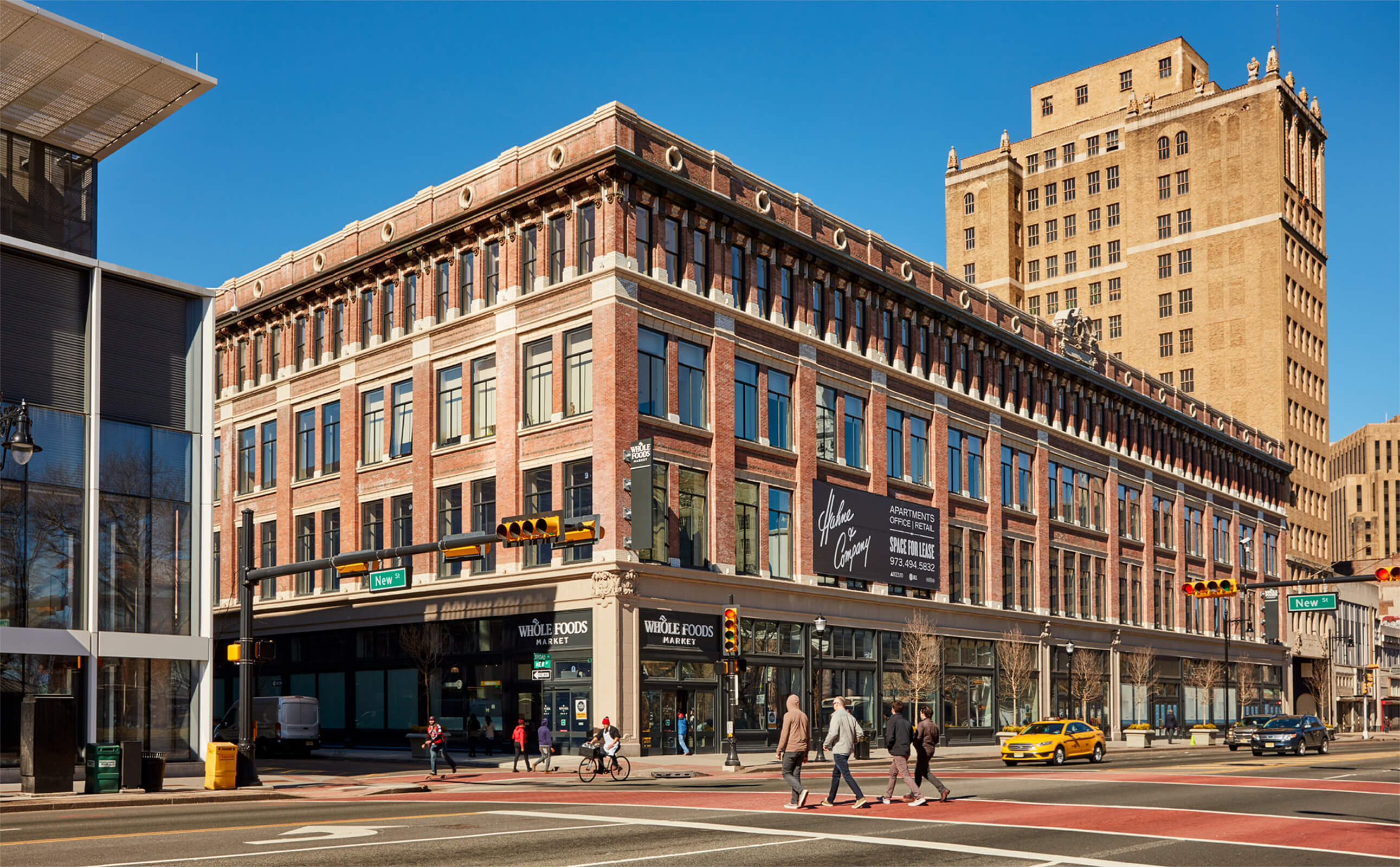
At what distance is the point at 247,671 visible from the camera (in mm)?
31609

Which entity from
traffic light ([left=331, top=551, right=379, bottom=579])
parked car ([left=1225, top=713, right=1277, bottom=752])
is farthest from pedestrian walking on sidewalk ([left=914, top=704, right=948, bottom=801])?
parked car ([left=1225, top=713, right=1277, bottom=752])

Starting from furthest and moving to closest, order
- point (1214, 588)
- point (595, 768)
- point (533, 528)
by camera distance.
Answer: point (1214, 588)
point (595, 768)
point (533, 528)

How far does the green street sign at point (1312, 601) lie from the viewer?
59562 mm

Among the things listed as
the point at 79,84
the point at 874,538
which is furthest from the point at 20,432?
the point at 874,538

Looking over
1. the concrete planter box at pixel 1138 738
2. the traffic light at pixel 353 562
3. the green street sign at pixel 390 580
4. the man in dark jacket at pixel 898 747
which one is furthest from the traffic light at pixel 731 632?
the concrete planter box at pixel 1138 738

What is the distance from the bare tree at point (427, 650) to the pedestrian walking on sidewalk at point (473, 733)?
2.89 m

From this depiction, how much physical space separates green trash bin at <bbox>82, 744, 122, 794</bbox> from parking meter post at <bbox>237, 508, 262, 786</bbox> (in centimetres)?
303

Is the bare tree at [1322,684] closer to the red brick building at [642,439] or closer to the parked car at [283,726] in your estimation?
the red brick building at [642,439]

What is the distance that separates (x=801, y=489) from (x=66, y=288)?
90.0 feet

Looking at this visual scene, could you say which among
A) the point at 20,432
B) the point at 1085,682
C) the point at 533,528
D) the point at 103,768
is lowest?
the point at 1085,682

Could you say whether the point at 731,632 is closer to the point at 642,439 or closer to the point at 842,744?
the point at 642,439

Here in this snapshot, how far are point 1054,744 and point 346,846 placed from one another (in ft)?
93.3

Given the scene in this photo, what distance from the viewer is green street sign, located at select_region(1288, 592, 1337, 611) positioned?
5956 centimetres

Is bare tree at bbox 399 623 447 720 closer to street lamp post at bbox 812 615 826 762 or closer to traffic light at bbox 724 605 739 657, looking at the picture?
street lamp post at bbox 812 615 826 762
